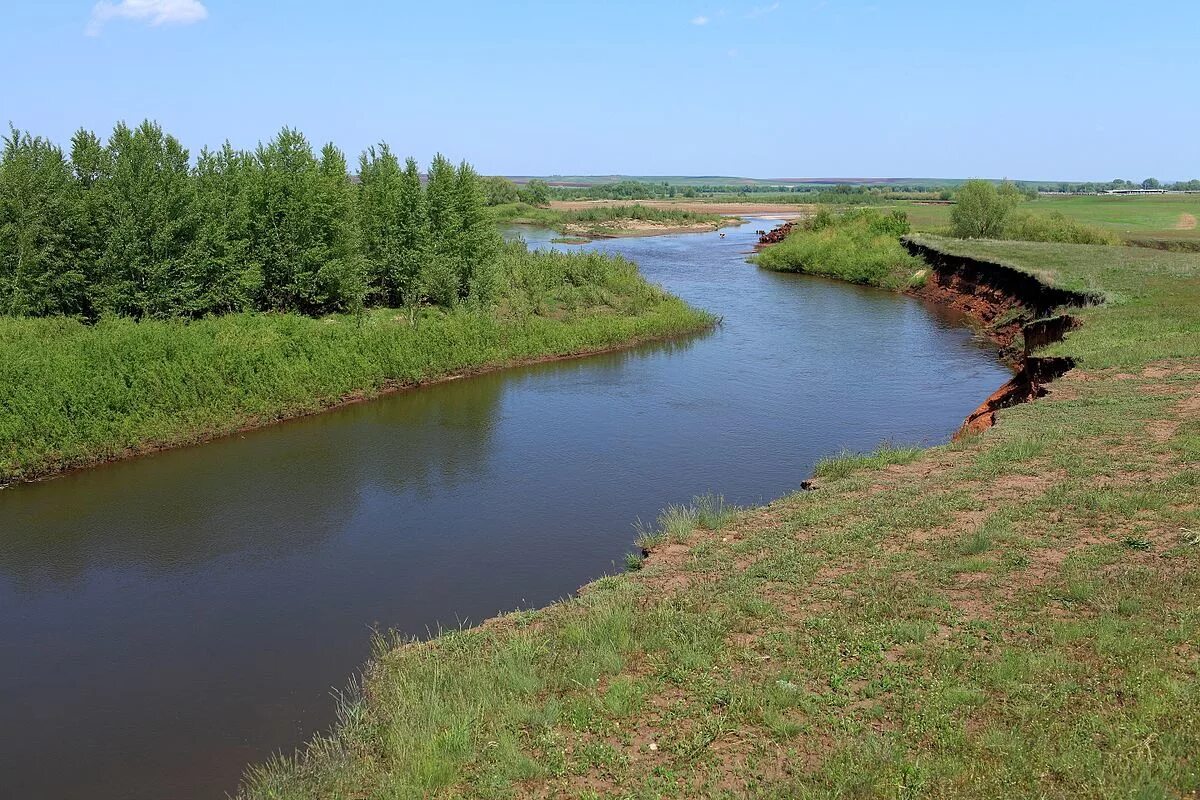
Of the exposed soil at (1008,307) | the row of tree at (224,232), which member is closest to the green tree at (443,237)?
the row of tree at (224,232)

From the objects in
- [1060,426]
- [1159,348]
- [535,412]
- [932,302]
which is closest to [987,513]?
[1060,426]

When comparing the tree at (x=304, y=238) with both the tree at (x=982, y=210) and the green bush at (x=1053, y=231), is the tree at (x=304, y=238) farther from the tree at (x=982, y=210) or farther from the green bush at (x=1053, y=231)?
the tree at (x=982, y=210)

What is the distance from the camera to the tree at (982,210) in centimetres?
5881

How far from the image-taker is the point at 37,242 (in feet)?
79.8

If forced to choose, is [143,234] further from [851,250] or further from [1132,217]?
[1132,217]

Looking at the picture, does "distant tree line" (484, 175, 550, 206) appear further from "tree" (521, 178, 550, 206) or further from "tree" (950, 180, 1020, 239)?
"tree" (950, 180, 1020, 239)

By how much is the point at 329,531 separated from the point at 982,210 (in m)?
56.2

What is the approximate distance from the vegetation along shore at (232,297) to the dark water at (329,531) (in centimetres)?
115

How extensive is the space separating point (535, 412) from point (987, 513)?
14.7 meters

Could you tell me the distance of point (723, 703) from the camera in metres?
7.72

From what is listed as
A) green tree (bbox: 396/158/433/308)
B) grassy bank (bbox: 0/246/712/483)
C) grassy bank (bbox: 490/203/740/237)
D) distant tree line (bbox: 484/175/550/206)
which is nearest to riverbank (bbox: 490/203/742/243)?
grassy bank (bbox: 490/203/740/237)

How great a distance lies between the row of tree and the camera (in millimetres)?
24391

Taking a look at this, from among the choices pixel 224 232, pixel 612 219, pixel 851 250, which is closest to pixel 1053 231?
pixel 851 250

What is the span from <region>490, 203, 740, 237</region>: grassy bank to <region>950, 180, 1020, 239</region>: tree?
4246 centimetres
